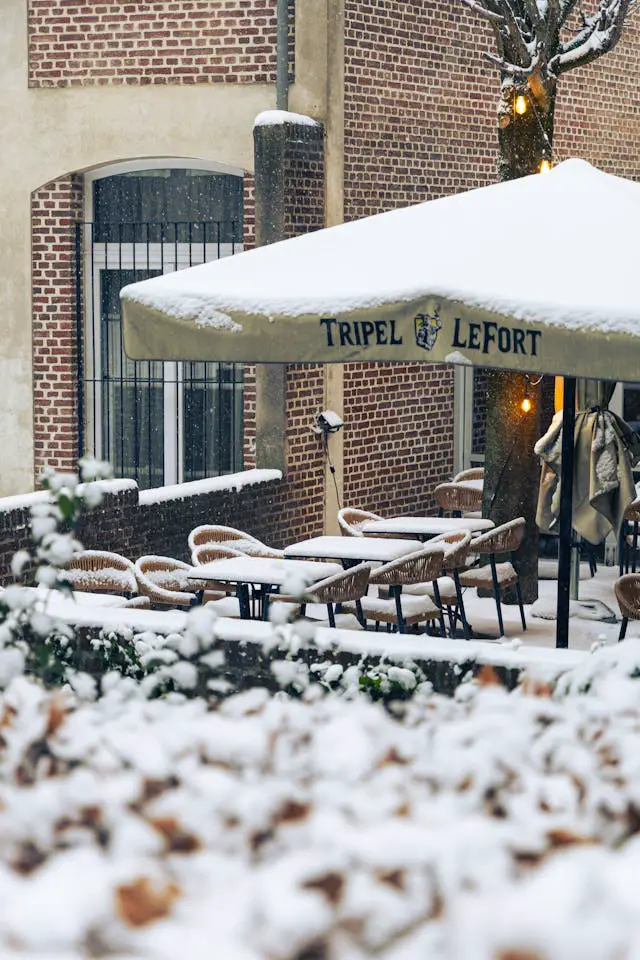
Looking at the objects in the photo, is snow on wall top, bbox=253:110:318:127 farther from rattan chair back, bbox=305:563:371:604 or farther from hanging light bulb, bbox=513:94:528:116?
rattan chair back, bbox=305:563:371:604

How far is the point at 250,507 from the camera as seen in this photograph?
423 inches

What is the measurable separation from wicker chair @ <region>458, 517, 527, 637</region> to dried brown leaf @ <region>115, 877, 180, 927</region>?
6507 millimetres

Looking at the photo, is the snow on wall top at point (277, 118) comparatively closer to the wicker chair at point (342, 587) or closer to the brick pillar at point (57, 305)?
the brick pillar at point (57, 305)

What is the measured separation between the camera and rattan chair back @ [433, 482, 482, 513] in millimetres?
11164

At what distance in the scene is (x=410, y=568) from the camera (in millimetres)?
7824

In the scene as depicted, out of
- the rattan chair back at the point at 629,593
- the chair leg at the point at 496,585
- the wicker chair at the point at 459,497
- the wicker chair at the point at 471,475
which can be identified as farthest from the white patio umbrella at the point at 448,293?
the wicker chair at the point at 471,475

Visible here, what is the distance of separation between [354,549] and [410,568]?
59cm

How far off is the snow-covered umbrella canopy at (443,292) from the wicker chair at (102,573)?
5.80 feet

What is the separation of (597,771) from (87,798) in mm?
928

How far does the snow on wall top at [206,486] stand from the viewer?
31.4ft

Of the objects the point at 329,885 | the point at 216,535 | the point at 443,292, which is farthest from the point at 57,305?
the point at 329,885

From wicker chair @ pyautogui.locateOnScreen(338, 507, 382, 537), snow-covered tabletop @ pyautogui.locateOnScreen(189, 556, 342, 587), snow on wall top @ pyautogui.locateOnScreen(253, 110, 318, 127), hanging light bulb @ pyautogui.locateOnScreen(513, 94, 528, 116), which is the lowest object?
wicker chair @ pyautogui.locateOnScreen(338, 507, 382, 537)

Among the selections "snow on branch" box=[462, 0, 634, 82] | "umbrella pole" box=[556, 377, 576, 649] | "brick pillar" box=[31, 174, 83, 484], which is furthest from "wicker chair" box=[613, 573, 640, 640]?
"brick pillar" box=[31, 174, 83, 484]

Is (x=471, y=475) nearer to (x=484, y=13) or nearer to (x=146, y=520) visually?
(x=146, y=520)
